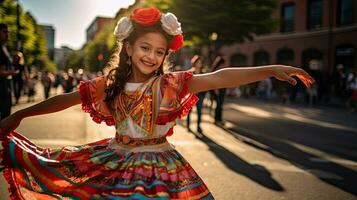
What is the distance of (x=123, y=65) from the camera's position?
8.70 feet

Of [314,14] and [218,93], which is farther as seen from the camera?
[314,14]

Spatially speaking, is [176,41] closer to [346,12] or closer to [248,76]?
[248,76]

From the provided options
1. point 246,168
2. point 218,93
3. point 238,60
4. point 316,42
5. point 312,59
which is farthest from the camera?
point 238,60

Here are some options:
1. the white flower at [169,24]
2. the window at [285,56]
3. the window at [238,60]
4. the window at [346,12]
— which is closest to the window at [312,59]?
the window at [285,56]

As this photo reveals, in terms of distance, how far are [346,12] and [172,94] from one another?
90.5ft

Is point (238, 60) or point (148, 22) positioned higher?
point (238, 60)

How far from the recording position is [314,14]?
97.6 feet

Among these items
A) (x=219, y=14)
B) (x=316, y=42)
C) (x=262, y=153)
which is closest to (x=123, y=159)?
(x=262, y=153)

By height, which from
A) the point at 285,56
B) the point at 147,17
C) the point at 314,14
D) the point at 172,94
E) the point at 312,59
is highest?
the point at 314,14

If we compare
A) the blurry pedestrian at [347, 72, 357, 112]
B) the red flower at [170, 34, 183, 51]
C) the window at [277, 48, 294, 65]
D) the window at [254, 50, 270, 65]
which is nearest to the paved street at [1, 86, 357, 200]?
the red flower at [170, 34, 183, 51]

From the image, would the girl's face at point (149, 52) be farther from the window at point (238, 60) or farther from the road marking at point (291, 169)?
the window at point (238, 60)

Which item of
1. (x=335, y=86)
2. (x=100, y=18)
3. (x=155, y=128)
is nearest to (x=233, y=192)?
(x=155, y=128)

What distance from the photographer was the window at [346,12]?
86.1 feet

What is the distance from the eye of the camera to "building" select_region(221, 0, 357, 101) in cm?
2597
